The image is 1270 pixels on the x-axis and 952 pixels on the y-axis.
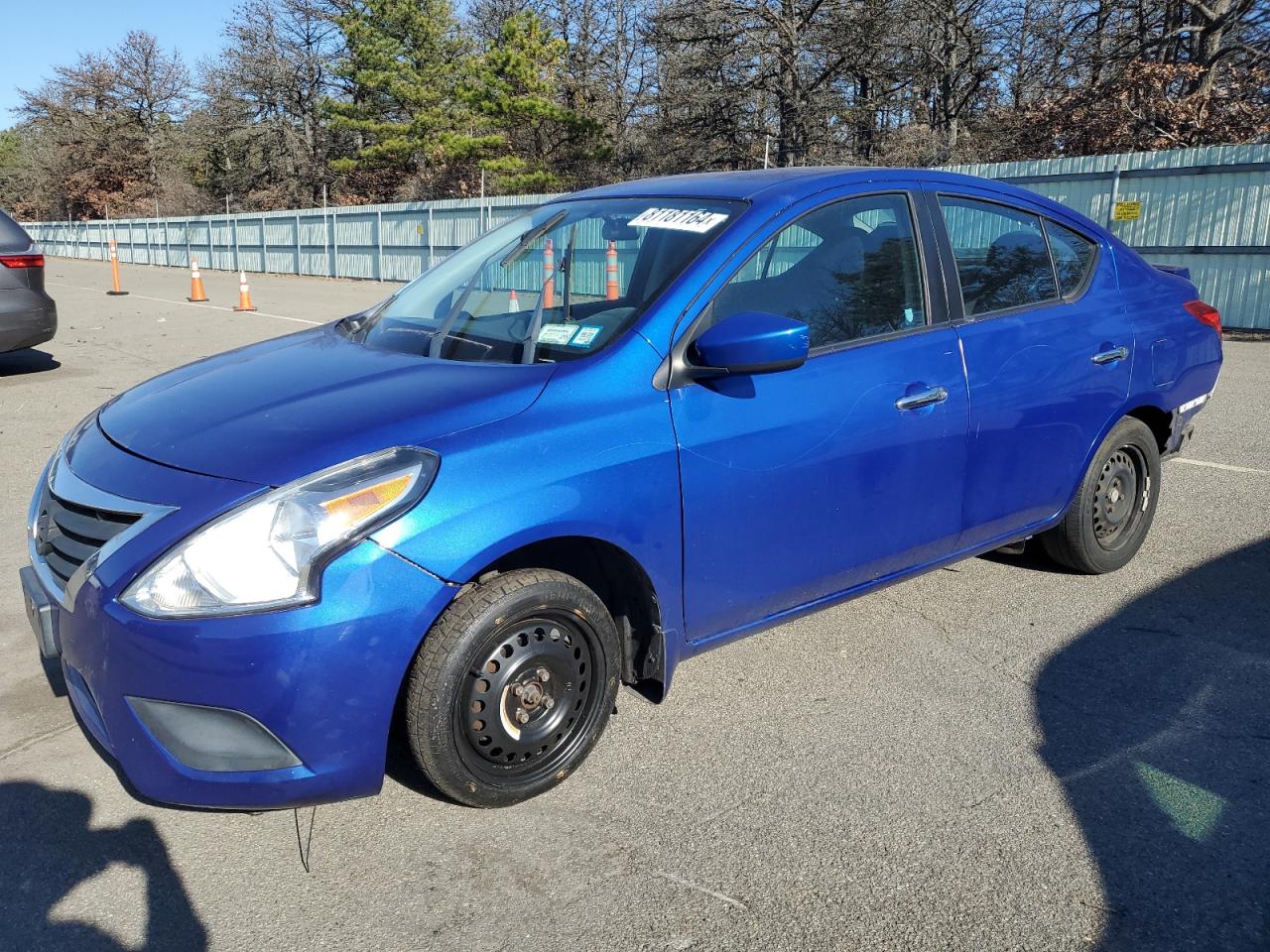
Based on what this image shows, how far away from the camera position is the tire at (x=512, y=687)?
253cm

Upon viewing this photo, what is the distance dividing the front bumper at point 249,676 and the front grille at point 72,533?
144mm

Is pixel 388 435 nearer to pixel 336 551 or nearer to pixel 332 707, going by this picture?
pixel 336 551

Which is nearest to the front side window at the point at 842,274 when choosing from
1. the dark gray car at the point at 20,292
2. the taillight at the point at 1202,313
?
the taillight at the point at 1202,313

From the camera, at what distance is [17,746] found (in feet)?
10.3

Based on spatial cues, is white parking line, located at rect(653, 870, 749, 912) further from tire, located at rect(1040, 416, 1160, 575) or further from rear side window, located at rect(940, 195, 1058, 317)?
tire, located at rect(1040, 416, 1160, 575)

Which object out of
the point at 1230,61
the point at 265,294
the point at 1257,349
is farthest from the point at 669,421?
the point at 1230,61

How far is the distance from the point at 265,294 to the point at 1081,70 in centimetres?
2221

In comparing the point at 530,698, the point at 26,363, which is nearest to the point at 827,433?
the point at 530,698

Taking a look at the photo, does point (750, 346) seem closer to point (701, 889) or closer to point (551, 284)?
point (551, 284)

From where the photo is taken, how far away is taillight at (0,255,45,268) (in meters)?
9.05

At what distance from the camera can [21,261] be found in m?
9.15

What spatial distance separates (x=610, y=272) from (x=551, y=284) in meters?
0.21

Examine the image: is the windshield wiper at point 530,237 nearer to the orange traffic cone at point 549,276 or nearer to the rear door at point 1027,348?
the orange traffic cone at point 549,276

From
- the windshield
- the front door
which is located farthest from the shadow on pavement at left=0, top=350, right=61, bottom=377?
the front door
